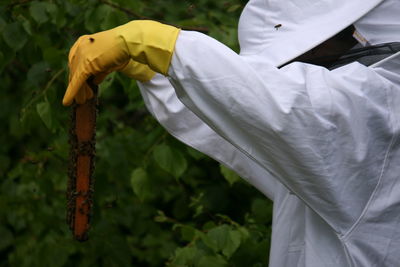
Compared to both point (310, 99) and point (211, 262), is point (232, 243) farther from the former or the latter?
point (310, 99)

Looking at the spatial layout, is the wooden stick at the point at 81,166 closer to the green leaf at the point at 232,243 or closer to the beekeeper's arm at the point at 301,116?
the beekeeper's arm at the point at 301,116

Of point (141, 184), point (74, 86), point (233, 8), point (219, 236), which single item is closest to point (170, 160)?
point (141, 184)

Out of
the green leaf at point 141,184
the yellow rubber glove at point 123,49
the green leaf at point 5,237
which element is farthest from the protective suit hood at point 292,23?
the green leaf at point 5,237

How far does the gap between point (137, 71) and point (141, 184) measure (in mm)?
812

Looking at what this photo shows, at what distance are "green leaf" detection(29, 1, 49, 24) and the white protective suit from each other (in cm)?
118

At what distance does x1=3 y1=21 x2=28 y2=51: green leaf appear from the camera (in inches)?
113

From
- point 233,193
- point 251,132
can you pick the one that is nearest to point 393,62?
point 251,132

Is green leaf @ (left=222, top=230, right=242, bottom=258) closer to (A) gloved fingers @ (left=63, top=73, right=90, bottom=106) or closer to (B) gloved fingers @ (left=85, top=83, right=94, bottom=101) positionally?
(B) gloved fingers @ (left=85, top=83, right=94, bottom=101)

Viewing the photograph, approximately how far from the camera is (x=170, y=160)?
2.80m

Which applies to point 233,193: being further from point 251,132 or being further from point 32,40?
point 251,132

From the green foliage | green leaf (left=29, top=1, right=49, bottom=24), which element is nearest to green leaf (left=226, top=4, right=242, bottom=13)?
the green foliage

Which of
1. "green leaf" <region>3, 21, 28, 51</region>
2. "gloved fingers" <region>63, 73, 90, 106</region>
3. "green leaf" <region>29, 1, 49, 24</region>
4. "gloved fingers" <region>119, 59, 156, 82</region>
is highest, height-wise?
"gloved fingers" <region>63, 73, 90, 106</region>

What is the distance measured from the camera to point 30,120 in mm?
2877

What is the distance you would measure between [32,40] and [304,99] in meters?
1.65
